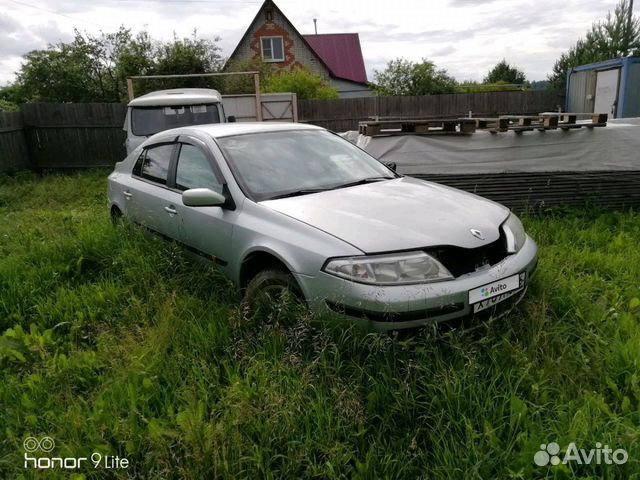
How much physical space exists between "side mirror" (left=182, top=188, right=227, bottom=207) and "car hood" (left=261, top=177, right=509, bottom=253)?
1.12 ft

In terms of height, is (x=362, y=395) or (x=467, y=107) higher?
(x=467, y=107)

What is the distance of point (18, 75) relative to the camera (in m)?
21.3

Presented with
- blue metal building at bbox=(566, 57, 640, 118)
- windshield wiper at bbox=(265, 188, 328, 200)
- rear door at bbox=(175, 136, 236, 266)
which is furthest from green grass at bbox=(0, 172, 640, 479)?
blue metal building at bbox=(566, 57, 640, 118)

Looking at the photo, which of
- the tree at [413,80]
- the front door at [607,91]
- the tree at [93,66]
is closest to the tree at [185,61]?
the tree at [93,66]

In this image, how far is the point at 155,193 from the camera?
4199mm

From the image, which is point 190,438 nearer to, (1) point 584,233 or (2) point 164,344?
(2) point 164,344

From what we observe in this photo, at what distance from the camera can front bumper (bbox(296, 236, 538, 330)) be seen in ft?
7.93

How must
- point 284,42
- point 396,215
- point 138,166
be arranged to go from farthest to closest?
point 284,42 < point 138,166 < point 396,215

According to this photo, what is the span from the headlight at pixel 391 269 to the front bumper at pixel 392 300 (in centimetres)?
4

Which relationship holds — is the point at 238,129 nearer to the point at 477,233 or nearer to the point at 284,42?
the point at 477,233

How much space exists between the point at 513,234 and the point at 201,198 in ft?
6.78

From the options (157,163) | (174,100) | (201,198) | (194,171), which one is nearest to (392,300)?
(201,198)

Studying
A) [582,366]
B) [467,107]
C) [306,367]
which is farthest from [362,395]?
[467,107]

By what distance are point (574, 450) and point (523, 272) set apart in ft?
3.77
